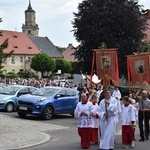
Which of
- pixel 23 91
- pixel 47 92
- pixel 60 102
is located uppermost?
pixel 23 91

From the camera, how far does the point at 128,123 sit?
42.7ft

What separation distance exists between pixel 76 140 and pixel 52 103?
6.47 m

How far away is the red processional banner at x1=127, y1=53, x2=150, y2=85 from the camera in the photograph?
1485cm

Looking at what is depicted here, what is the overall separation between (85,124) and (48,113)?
7740mm

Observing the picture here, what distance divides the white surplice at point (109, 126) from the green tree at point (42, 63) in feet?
250

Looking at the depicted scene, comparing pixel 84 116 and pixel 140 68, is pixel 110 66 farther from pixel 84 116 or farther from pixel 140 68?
pixel 84 116

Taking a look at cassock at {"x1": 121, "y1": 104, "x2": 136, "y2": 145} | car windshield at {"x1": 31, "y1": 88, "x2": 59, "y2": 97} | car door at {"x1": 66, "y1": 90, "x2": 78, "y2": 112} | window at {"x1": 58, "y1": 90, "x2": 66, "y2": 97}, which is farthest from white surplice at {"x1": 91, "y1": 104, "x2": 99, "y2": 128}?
car door at {"x1": 66, "y1": 90, "x2": 78, "y2": 112}

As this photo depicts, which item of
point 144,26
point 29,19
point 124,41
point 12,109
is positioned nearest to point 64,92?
point 12,109

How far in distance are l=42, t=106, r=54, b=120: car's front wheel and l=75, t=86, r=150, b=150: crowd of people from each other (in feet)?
21.1

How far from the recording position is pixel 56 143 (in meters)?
13.2

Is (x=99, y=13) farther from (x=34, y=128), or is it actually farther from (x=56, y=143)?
(x=56, y=143)

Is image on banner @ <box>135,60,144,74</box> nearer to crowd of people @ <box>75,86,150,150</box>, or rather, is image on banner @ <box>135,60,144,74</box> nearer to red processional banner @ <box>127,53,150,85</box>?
red processional banner @ <box>127,53,150,85</box>

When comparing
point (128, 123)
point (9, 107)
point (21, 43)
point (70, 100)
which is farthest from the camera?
point (21, 43)

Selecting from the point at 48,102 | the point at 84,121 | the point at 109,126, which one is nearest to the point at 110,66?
the point at 84,121
